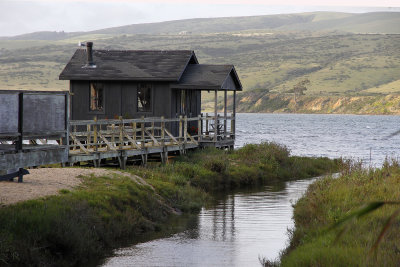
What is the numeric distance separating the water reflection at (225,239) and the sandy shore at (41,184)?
2.17 meters

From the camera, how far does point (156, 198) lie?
57.8 ft

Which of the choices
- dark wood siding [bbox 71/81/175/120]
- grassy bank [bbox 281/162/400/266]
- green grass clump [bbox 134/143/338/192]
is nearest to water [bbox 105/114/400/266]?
grassy bank [bbox 281/162/400/266]

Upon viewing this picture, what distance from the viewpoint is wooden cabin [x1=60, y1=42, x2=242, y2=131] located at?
2975cm

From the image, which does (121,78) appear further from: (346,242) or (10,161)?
(346,242)

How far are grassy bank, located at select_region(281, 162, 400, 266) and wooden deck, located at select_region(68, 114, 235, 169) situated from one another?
719 centimetres

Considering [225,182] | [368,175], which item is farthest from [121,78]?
[368,175]

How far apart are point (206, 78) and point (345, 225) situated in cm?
2534

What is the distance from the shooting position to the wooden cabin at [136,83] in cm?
2975

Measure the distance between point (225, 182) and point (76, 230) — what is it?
13.1 metres

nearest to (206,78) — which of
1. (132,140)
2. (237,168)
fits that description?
(237,168)

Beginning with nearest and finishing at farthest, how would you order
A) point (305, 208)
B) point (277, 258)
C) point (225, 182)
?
1. point (277, 258)
2. point (305, 208)
3. point (225, 182)

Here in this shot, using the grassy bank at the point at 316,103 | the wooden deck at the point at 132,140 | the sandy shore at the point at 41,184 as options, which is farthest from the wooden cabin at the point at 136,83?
the grassy bank at the point at 316,103

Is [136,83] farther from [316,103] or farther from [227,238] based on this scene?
[316,103]

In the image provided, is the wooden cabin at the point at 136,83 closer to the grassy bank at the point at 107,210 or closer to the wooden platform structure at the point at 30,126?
the grassy bank at the point at 107,210
